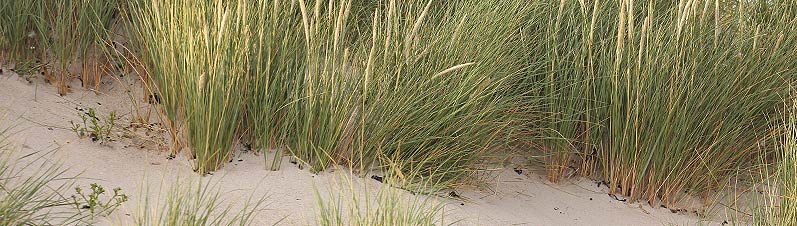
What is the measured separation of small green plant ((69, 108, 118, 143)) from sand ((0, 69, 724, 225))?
0.03 meters

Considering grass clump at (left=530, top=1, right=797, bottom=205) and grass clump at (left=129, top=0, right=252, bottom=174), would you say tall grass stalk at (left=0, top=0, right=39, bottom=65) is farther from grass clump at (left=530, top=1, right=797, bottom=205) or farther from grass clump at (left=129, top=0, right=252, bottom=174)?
grass clump at (left=530, top=1, right=797, bottom=205)

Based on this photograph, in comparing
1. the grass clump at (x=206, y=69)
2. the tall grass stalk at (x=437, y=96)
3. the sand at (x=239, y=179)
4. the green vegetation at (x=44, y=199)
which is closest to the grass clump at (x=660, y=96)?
the sand at (x=239, y=179)

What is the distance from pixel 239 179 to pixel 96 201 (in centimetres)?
55

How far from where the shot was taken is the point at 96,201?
322 cm

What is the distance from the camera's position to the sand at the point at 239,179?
349cm

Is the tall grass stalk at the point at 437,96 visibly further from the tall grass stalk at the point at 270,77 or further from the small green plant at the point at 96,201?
the small green plant at the point at 96,201

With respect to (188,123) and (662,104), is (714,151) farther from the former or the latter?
(188,123)

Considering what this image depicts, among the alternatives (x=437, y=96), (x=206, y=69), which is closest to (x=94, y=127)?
(x=206, y=69)

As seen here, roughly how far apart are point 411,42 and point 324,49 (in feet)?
1.14

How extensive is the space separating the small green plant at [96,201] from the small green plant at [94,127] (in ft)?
1.56

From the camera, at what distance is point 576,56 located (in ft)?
13.7

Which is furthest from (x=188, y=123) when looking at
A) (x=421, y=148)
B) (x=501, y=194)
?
(x=501, y=194)

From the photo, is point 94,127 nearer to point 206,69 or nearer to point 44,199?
point 206,69

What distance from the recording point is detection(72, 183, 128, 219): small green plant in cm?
310
